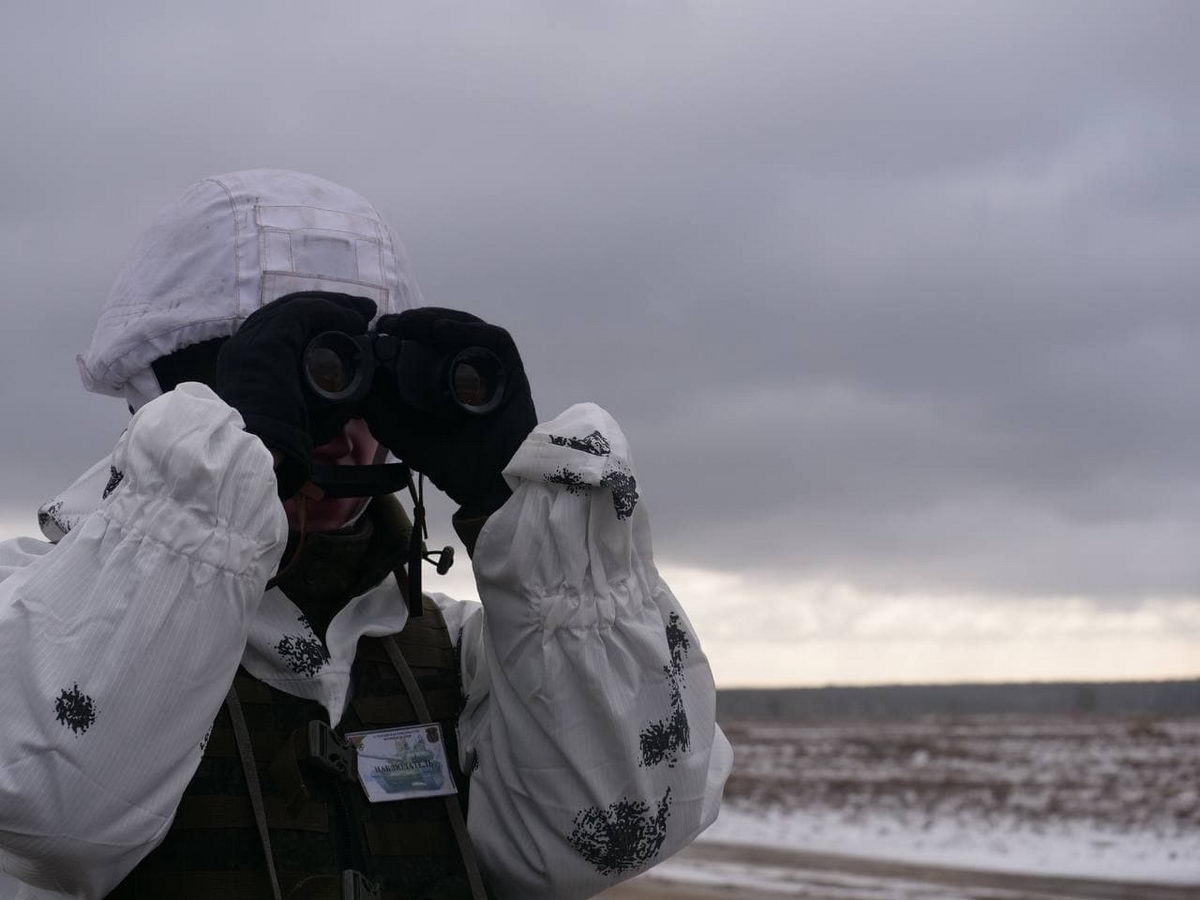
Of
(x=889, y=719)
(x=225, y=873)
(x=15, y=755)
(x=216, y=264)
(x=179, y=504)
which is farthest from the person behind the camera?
(x=889, y=719)

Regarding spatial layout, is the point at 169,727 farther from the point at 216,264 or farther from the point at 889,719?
the point at 889,719

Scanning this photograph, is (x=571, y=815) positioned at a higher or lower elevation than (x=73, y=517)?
lower

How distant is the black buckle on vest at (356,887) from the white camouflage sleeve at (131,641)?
0.91 feet

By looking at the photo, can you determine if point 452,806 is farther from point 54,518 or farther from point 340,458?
point 54,518

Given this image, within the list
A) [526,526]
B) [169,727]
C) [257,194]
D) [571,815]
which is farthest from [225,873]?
[257,194]

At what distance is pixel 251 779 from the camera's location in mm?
1847

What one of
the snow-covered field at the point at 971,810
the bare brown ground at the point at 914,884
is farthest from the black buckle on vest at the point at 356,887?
the snow-covered field at the point at 971,810

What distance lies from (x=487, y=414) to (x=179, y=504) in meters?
0.44

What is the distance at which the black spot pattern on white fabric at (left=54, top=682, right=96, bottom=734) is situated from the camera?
5.04 ft

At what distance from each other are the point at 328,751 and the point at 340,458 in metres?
0.42

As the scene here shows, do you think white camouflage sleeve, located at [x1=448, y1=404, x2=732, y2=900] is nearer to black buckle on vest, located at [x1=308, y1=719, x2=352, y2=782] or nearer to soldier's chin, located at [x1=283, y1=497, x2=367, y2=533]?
black buckle on vest, located at [x1=308, y1=719, x2=352, y2=782]

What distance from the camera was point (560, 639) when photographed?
1.92 meters

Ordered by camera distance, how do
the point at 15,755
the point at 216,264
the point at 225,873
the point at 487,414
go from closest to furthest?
the point at 15,755 < the point at 225,873 < the point at 487,414 < the point at 216,264

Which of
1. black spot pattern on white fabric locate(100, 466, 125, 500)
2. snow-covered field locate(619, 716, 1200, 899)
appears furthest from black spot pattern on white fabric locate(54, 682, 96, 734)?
snow-covered field locate(619, 716, 1200, 899)
